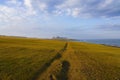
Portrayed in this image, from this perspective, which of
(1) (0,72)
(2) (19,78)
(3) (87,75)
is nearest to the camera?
(2) (19,78)

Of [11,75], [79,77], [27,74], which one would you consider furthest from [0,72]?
[79,77]

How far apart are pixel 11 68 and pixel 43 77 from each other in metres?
4.96

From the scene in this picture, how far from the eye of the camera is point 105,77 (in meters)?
21.3

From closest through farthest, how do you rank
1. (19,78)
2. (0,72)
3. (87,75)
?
(19,78), (0,72), (87,75)

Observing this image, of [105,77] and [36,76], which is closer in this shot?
[36,76]

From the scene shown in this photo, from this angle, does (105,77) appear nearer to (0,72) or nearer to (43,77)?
(43,77)

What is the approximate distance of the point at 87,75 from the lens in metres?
21.8

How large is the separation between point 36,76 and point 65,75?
10.1 ft

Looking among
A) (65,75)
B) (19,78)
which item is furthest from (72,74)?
(19,78)

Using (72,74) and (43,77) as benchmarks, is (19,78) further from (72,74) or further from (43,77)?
(72,74)

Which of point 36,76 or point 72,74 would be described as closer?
point 36,76

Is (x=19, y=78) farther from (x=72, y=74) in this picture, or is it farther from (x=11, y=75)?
(x=72, y=74)

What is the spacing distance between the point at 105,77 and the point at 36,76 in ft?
24.3

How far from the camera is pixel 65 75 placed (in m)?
20.8
